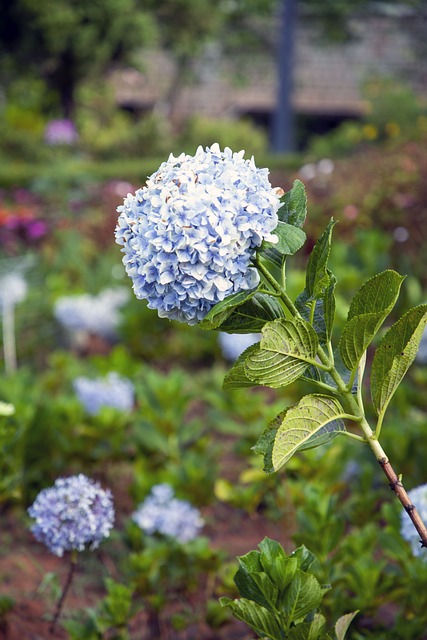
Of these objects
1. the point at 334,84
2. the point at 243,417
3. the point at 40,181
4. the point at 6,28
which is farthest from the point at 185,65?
the point at 243,417

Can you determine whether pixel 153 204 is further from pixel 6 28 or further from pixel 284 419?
pixel 6 28

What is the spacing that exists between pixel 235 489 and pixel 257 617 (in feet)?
4.47

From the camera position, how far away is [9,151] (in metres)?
14.6

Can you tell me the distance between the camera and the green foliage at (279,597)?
4.39 ft

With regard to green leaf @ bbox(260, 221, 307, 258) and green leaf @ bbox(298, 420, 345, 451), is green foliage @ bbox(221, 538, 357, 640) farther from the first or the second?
green leaf @ bbox(260, 221, 307, 258)

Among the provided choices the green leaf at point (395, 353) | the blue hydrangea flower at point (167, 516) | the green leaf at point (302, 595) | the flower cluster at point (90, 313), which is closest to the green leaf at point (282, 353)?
the green leaf at point (395, 353)

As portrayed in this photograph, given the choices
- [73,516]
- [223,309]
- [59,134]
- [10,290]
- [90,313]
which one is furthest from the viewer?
[59,134]

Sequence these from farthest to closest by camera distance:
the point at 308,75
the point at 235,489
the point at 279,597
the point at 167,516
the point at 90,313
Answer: the point at 308,75
the point at 90,313
the point at 235,489
the point at 167,516
the point at 279,597

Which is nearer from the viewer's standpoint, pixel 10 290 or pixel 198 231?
pixel 198 231

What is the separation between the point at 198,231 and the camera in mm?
1164

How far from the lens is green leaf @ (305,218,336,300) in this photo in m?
1.23

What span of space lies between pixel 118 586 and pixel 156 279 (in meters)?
0.93

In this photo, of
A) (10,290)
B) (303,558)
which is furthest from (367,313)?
(10,290)

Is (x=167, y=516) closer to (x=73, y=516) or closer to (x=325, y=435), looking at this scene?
(x=73, y=516)
